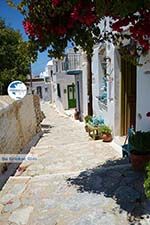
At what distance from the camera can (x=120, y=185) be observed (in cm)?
464

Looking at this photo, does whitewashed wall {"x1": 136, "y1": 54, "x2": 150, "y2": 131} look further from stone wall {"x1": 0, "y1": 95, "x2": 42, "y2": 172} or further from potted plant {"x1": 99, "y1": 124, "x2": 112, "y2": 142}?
stone wall {"x1": 0, "y1": 95, "x2": 42, "y2": 172}

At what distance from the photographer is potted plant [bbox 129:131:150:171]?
5113mm

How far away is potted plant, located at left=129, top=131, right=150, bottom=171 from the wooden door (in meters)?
2.60

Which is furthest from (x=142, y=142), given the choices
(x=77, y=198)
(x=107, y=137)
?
(x=107, y=137)

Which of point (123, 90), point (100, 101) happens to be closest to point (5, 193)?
point (123, 90)

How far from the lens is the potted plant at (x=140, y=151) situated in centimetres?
511

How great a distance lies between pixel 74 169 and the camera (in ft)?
20.4

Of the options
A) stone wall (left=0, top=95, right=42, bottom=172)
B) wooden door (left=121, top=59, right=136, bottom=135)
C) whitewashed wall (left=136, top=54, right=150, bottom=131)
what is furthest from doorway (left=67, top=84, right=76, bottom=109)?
whitewashed wall (left=136, top=54, right=150, bottom=131)

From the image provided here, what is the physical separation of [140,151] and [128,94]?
3.11 m

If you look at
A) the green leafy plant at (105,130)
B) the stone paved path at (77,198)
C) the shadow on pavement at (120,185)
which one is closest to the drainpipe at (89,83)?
the green leafy plant at (105,130)

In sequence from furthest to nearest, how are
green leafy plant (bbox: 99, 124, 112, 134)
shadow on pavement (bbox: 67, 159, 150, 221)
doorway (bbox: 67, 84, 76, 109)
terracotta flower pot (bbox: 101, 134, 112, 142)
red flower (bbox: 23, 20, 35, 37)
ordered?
doorway (bbox: 67, 84, 76, 109) < green leafy plant (bbox: 99, 124, 112, 134) < terracotta flower pot (bbox: 101, 134, 112, 142) < shadow on pavement (bbox: 67, 159, 150, 221) < red flower (bbox: 23, 20, 35, 37)

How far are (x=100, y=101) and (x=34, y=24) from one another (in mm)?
8057

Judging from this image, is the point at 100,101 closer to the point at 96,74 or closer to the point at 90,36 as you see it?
the point at 96,74

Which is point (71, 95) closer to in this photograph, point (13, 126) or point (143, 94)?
point (13, 126)
